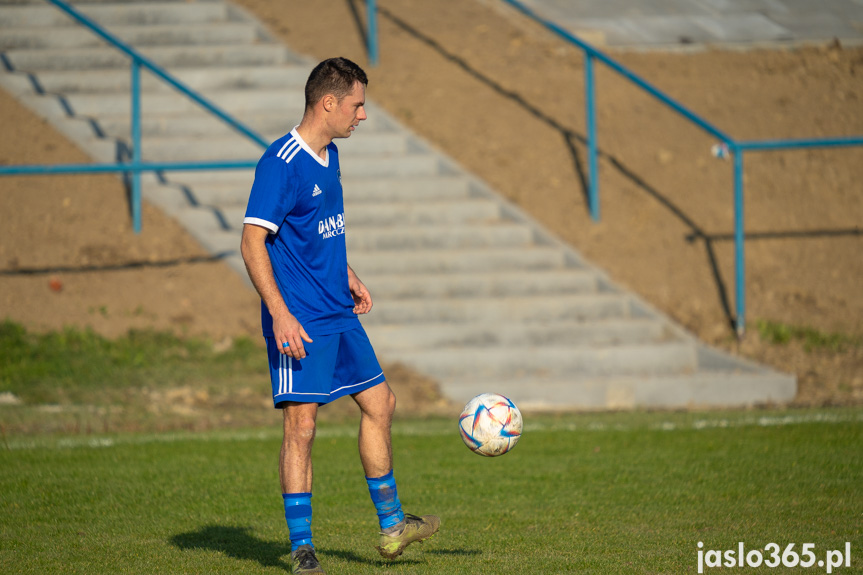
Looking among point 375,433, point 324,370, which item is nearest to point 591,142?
point 375,433

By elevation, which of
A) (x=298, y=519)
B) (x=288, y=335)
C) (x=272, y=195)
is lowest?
(x=298, y=519)

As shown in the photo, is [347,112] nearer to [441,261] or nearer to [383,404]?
[383,404]

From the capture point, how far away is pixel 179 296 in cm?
1077

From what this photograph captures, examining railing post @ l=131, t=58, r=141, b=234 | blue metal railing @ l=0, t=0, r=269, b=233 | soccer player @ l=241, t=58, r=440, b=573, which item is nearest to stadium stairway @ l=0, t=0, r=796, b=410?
railing post @ l=131, t=58, r=141, b=234

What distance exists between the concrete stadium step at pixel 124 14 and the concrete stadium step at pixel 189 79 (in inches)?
48.6

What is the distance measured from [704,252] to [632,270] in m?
1.02

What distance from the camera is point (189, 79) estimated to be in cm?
1342

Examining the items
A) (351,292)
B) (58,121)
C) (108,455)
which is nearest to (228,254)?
(58,121)

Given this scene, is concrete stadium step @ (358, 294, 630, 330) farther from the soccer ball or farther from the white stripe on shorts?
the white stripe on shorts

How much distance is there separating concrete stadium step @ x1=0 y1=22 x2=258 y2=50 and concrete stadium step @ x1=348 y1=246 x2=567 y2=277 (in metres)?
4.86

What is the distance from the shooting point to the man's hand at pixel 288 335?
4.36 m

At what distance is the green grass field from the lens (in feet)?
15.5

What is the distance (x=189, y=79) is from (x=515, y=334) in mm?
6008

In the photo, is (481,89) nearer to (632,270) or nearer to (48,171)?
(632,270)
